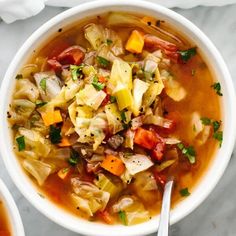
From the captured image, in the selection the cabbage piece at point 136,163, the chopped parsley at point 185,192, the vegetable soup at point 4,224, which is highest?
the cabbage piece at point 136,163

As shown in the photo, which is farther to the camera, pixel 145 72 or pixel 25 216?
pixel 25 216

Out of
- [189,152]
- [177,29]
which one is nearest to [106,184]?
[189,152]

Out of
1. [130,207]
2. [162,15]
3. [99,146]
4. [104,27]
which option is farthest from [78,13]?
[130,207]

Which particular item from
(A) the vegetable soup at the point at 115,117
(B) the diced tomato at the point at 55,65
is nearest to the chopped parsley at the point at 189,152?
(A) the vegetable soup at the point at 115,117

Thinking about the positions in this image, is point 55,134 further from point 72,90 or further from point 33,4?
point 33,4

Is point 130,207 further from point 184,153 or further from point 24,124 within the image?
point 24,124

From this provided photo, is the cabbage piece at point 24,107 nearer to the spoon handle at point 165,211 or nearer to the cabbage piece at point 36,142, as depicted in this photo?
the cabbage piece at point 36,142
